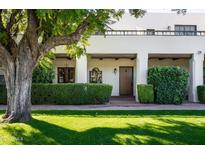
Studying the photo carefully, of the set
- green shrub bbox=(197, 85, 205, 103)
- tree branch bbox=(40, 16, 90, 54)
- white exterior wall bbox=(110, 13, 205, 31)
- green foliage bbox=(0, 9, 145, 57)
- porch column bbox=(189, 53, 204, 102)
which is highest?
white exterior wall bbox=(110, 13, 205, 31)

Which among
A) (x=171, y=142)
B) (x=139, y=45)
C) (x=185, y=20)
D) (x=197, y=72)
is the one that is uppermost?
(x=185, y=20)

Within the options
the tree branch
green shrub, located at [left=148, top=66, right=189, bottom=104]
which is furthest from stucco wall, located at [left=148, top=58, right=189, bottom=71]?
the tree branch

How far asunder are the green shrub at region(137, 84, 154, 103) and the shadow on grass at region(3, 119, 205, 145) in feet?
30.1

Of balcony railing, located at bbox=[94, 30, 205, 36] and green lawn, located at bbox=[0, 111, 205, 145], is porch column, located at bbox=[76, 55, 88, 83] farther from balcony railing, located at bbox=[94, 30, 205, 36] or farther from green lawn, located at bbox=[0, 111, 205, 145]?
green lawn, located at bbox=[0, 111, 205, 145]

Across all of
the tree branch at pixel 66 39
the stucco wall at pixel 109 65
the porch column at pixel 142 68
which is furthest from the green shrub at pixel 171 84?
the tree branch at pixel 66 39

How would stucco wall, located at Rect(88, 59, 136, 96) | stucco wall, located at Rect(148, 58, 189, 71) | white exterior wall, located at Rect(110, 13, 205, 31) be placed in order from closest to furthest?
stucco wall, located at Rect(148, 58, 189, 71)
stucco wall, located at Rect(88, 59, 136, 96)
white exterior wall, located at Rect(110, 13, 205, 31)

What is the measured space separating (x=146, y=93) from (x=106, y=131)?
1090 cm

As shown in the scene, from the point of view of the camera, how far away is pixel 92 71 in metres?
26.8

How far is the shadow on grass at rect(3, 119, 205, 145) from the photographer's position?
9.07 meters

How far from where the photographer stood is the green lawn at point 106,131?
30.0ft

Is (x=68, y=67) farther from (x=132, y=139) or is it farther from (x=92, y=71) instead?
(x=132, y=139)

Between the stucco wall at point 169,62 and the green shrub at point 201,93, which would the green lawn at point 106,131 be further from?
the stucco wall at point 169,62
